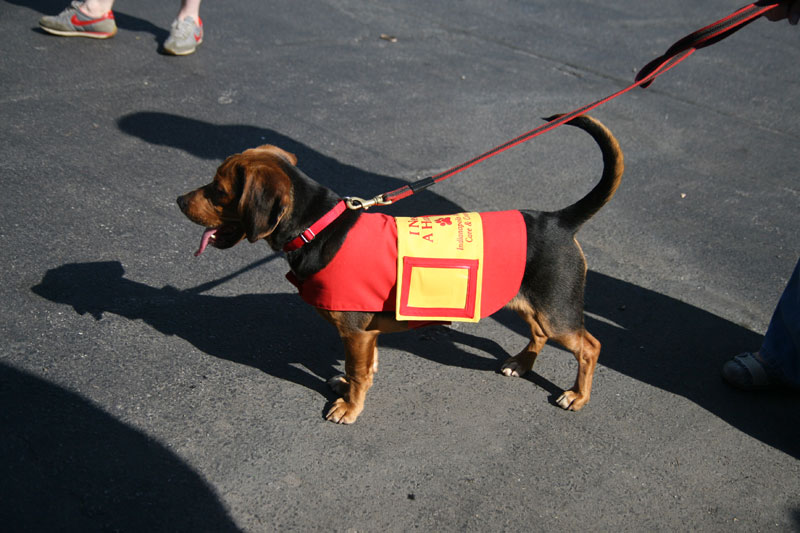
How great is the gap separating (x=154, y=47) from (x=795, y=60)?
9.02m

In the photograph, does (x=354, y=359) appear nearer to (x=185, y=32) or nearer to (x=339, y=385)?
(x=339, y=385)

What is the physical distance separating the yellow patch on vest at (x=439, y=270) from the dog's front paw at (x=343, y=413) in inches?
26.2

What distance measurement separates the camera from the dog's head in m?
2.88

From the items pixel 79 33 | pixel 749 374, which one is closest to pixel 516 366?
pixel 749 374

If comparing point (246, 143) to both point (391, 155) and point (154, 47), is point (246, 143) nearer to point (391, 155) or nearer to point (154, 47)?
point (391, 155)

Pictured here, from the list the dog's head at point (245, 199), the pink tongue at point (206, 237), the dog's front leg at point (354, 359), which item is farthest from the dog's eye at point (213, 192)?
the dog's front leg at point (354, 359)

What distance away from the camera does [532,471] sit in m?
3.25

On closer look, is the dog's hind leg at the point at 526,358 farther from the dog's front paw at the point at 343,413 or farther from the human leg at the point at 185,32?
the human leg at the point at 185,32

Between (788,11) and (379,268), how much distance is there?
8.13 ft

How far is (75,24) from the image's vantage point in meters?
6.93

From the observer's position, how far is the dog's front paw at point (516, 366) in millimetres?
3857

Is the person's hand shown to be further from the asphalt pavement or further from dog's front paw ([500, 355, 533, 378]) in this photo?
dog's front paw ([500, 355, 533, 378])

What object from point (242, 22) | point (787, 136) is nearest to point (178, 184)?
point (242, 22)

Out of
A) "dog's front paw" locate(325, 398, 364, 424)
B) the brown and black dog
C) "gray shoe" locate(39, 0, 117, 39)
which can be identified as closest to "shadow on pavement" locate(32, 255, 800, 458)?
"dog's front paw" locate(325, 398, 364, 424)
